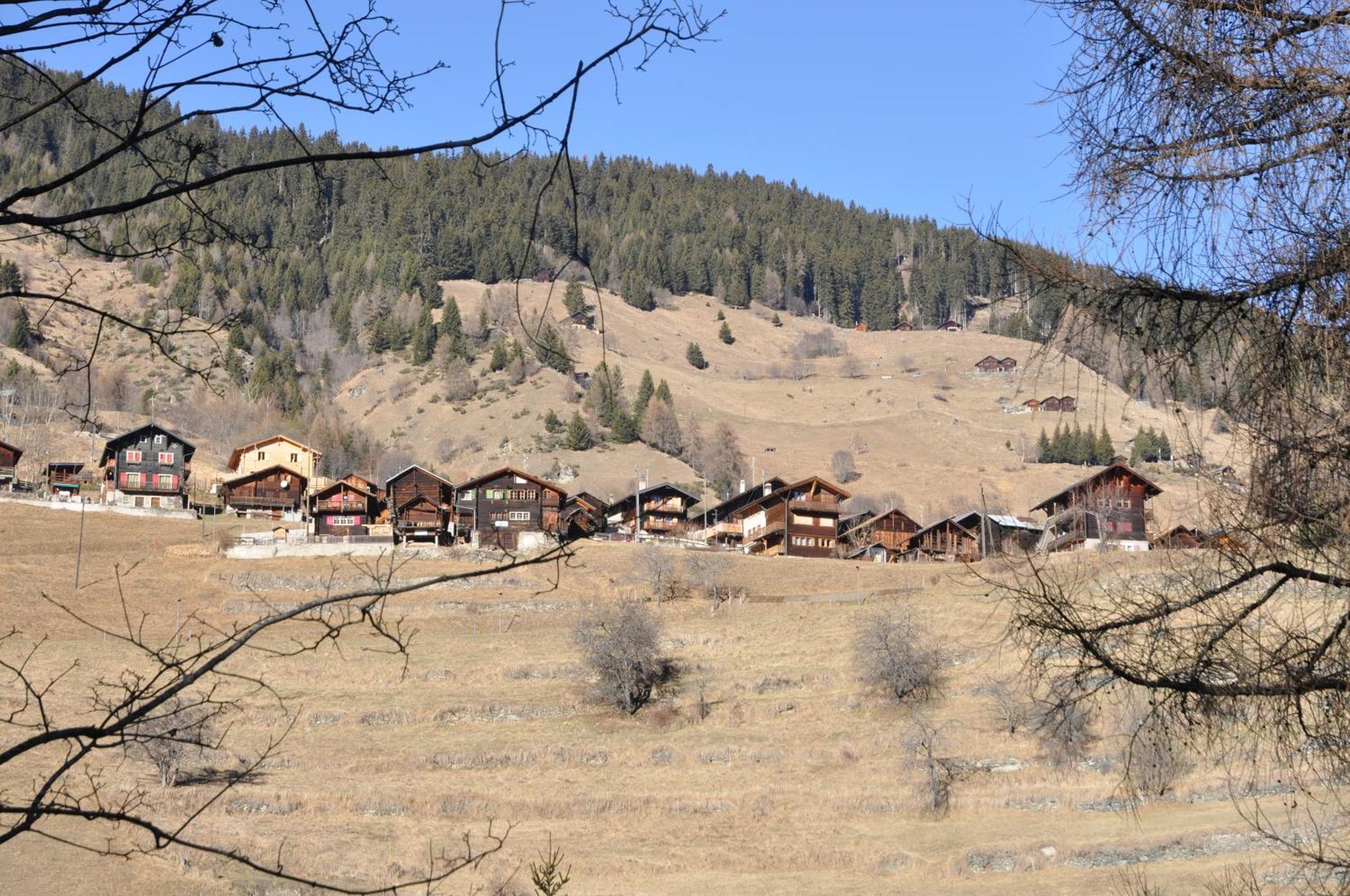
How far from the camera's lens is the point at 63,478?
309 ft

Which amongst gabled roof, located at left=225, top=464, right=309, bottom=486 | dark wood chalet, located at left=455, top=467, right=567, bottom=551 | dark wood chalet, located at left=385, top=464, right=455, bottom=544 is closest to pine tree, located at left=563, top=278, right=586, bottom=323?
dark wood chalet, located at left=455, top=467, right=567, bottom=551

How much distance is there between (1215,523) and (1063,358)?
1006 mm

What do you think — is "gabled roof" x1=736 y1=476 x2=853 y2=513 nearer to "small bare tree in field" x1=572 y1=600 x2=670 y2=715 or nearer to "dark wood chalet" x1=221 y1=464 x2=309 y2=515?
"dark wood chalet" x1=221 y1=464 x2=309 y2=515

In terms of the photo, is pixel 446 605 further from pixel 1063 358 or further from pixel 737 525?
pixel 1063 358

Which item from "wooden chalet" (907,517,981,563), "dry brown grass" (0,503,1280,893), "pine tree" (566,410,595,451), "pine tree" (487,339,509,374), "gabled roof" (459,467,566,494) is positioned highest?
"pine tree" (487,339,509,374)

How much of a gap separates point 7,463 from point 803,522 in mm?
56570

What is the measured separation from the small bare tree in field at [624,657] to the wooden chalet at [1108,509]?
1365 inches

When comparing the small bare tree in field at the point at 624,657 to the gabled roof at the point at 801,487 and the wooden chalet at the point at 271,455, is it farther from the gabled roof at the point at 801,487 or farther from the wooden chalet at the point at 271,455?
the wooden chalet at the point at 271,455

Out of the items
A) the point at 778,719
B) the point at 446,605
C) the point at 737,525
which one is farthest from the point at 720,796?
the point at 737,525

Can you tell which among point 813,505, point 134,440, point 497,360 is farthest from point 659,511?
point 497,360

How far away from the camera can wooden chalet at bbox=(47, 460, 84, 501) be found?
90.4 m

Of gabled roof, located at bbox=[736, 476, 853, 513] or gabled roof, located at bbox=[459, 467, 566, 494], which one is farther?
gabled roof, located at bbox=[736, 476, 853, 513]

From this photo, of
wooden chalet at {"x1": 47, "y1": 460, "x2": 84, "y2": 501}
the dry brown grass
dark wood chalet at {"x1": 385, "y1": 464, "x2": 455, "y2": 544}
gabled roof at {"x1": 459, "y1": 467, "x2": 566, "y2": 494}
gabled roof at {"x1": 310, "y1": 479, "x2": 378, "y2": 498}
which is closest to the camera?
the dry brown grass

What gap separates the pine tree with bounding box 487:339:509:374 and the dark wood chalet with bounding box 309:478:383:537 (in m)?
74.6
